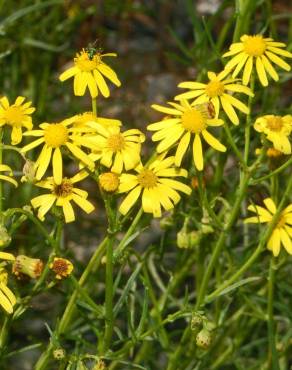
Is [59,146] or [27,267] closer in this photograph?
[59,146]

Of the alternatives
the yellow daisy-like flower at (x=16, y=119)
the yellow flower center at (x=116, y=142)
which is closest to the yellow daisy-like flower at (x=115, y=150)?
the yellow flower center at (x=116, y=142)

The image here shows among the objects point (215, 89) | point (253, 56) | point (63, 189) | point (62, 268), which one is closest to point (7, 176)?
point (63, 189)

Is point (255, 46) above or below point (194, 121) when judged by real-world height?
above

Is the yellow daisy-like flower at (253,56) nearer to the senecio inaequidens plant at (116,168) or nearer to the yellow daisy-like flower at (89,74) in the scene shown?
the senecio inaequidens plant at (116,168)

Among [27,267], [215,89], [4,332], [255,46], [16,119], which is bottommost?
[4,332]

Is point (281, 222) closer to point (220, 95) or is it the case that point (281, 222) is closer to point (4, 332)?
point (220, 95)

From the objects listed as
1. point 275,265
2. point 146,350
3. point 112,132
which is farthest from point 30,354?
point 112,132
